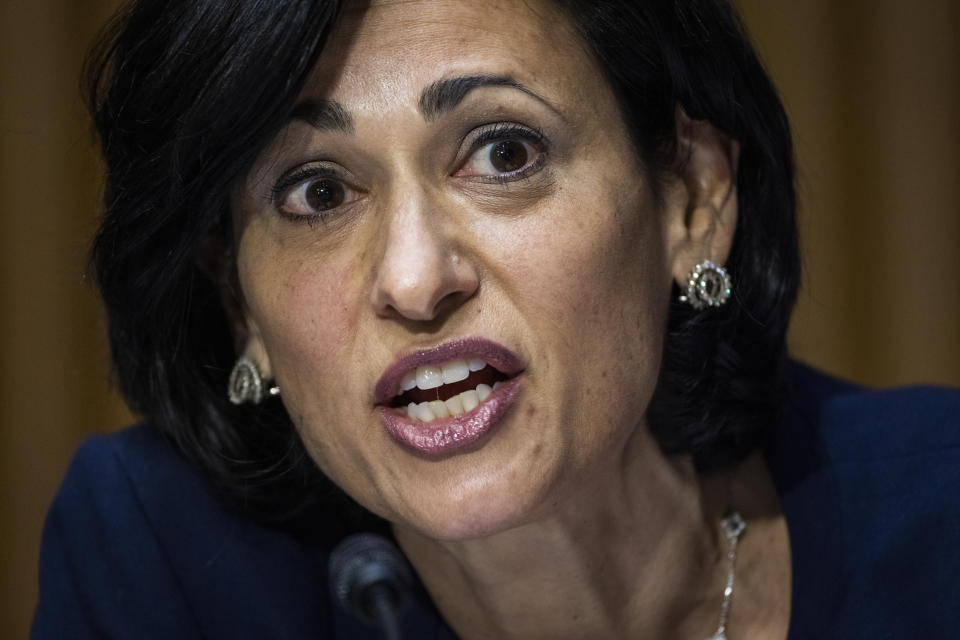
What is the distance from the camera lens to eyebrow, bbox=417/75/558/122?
1308 mm

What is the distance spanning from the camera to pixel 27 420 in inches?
104

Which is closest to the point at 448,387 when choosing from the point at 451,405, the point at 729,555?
the point at 451,405

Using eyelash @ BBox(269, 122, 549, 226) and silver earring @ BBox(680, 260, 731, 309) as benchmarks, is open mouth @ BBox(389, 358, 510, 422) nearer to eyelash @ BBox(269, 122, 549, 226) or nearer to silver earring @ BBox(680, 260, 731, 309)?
eyelash @ BBox(269, 122, 549, 226)

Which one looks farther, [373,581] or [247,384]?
[247,384]

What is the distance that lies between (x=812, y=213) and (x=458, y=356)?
1919 millimetres

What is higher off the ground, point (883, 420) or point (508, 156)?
point (508, 156)

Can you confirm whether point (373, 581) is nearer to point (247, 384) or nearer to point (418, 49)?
point (247, 384)

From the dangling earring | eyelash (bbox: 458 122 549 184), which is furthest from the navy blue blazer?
eyelash (bbox: 458 122 549 184)

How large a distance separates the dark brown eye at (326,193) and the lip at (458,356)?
0.22 meters

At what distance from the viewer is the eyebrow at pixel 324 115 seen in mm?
1317

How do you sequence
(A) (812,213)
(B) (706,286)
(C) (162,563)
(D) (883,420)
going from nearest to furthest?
(B) (706,286)
(C) (162,563)
(D) (883,420)
(A) (812,213)

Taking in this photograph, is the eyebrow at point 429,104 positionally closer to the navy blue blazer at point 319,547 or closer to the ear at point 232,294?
the ear at point 232,294

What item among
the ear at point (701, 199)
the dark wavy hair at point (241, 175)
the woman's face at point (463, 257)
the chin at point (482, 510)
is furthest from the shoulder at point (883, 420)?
the chin at point (482, 510)

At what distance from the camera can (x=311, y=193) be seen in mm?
1413
